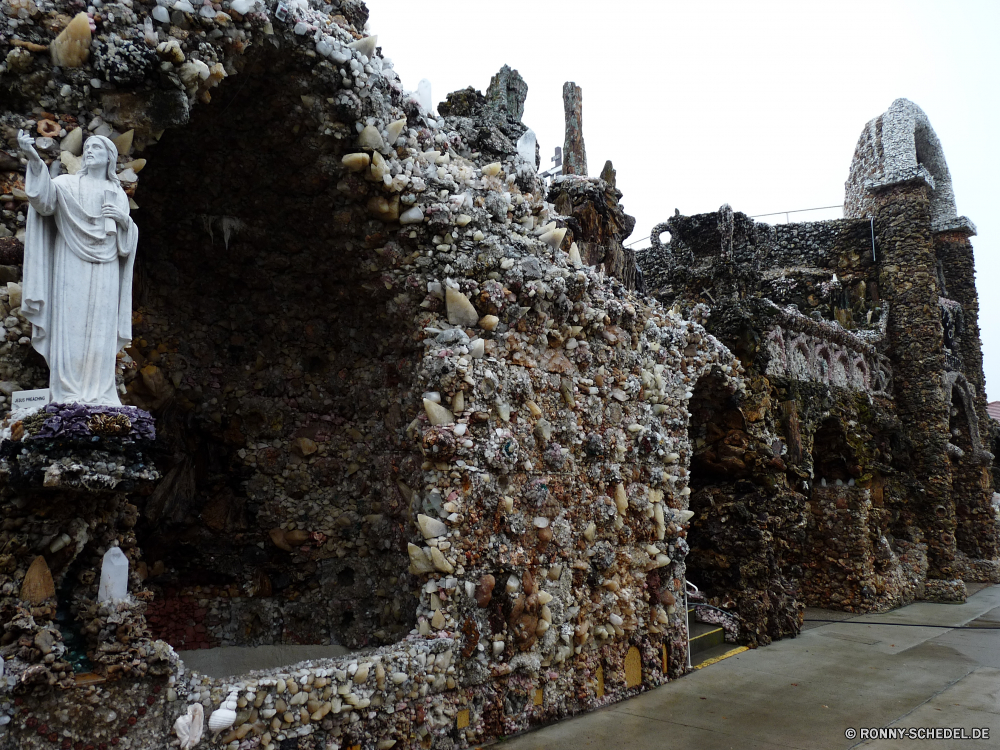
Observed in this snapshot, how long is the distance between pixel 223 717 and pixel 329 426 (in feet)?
9.12

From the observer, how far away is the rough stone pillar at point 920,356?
13508mm

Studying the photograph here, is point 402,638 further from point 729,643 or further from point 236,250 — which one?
point 729,643

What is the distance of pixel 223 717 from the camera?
371cm

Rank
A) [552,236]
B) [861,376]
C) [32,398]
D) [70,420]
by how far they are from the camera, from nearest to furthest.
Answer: [70,420] < [32,398] < [552,236] < [861,376]

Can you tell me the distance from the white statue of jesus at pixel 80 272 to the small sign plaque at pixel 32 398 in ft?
0.16

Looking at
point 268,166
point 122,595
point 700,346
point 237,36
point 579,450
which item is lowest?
point 122,595

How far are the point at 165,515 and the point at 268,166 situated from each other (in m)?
2.72

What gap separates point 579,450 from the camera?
5945mm

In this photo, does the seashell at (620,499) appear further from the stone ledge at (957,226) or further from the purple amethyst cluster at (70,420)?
the stone ledge at (957,226)

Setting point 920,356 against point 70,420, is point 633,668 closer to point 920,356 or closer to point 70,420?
point 70,420

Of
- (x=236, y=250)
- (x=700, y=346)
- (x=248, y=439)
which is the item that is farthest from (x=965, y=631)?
(x=236, y=250)

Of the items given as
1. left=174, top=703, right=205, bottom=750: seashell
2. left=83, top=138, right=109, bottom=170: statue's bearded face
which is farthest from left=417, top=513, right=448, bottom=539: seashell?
left=83, top=138, right=109, bottom=170: statue's bearded face

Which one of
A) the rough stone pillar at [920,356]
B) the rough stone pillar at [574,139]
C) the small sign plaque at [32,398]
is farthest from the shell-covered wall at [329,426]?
the rough stone pillar at [920,356]

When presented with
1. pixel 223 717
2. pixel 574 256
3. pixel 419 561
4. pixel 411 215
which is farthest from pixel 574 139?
pixel 223 717
